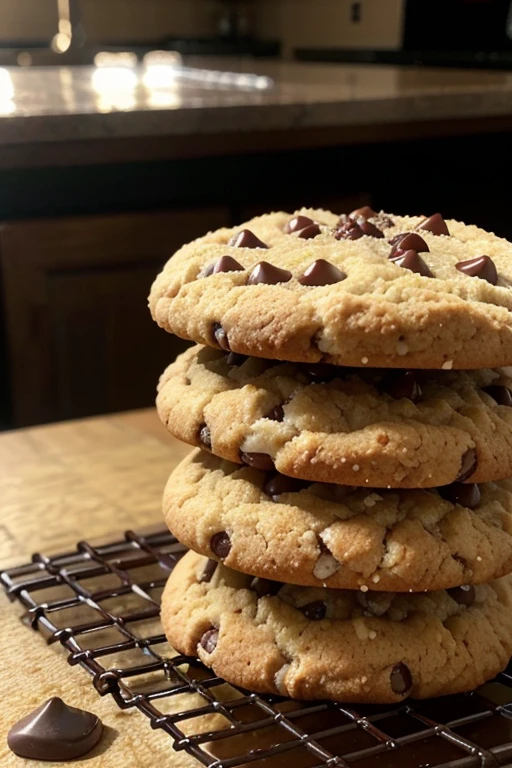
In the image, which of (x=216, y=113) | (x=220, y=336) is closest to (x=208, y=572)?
(x=220, y=336)

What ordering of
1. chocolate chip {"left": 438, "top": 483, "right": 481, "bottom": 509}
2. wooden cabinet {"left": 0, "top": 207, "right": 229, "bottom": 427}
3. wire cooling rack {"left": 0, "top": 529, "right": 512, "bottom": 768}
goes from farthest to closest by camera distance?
1. wooden cabinet {"left": 0, "top": 207, "right": 229, "bottom": 427}
2. chocolate chip {"left": 438, "top": 483, "right": 481, "bottom": 509}
3. wire cooling rack {"left": 0, "top": 529, "right": 512, "bottom": 768}

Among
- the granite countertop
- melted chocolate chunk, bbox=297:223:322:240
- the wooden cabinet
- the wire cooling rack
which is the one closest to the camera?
the wire cooling rack

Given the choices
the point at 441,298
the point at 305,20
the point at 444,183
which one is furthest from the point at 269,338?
the point at 305,20

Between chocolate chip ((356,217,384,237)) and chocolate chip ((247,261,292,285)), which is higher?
chocolate chip ((356,217,384,237))

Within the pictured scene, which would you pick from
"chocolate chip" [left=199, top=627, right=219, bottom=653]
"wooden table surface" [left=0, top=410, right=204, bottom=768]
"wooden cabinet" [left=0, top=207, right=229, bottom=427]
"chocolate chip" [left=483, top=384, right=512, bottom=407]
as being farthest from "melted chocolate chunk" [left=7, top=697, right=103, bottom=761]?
"wooden cabinet" [left=0, top=207, right=229, bottom=427]

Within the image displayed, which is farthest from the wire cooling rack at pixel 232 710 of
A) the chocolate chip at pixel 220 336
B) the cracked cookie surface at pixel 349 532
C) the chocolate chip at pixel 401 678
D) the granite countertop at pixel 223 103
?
the granite countertop at pixel 223 103

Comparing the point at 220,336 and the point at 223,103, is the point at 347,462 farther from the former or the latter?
the point at 223,103

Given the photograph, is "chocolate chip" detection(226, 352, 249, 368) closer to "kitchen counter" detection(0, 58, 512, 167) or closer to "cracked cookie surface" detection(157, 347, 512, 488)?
"cracked cookie surface" detection(157, 347, 512, 488)
